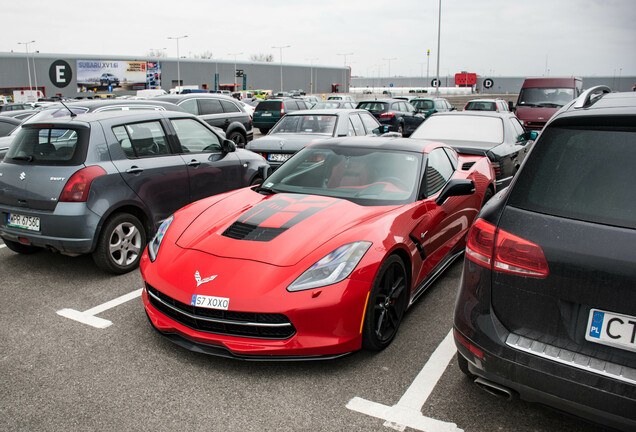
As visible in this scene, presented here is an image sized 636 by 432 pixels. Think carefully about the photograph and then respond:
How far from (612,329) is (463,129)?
285 inches

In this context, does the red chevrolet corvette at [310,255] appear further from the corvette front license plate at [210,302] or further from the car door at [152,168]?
the car door at [152,168]

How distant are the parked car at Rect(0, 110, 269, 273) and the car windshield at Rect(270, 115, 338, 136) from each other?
4314mm

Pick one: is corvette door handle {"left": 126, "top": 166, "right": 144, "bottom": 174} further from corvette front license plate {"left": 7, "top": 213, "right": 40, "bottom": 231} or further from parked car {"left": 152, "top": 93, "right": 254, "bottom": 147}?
parked car {"left": 152, "top": 93, "right": 254, "bottom": 147}

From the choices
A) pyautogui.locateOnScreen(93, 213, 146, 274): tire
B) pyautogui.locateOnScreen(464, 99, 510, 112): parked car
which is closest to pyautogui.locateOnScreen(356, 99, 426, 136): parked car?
pyautogui.locateOnScreen(464, 99, 510, 112): parked car

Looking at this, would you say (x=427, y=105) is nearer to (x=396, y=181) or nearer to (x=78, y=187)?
(x=396, y=181)

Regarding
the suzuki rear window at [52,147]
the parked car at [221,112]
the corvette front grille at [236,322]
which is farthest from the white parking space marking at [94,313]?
the parked car at [221,112]

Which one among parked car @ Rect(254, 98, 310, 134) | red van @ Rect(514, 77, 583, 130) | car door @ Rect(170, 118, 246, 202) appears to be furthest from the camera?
parked car @ Rect(254, 98, 310, 134)

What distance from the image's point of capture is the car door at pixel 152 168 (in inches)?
209

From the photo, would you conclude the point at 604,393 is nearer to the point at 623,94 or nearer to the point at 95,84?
the point at 623,94

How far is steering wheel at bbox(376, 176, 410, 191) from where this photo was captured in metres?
4.25

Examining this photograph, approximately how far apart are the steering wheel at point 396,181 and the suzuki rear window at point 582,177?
1.82 meters

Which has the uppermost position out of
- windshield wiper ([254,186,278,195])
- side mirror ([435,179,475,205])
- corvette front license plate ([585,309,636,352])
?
side mirror ([435,179,475,205])

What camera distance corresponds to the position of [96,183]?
4.89 meters

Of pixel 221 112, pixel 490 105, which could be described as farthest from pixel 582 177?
pixel 490 105
